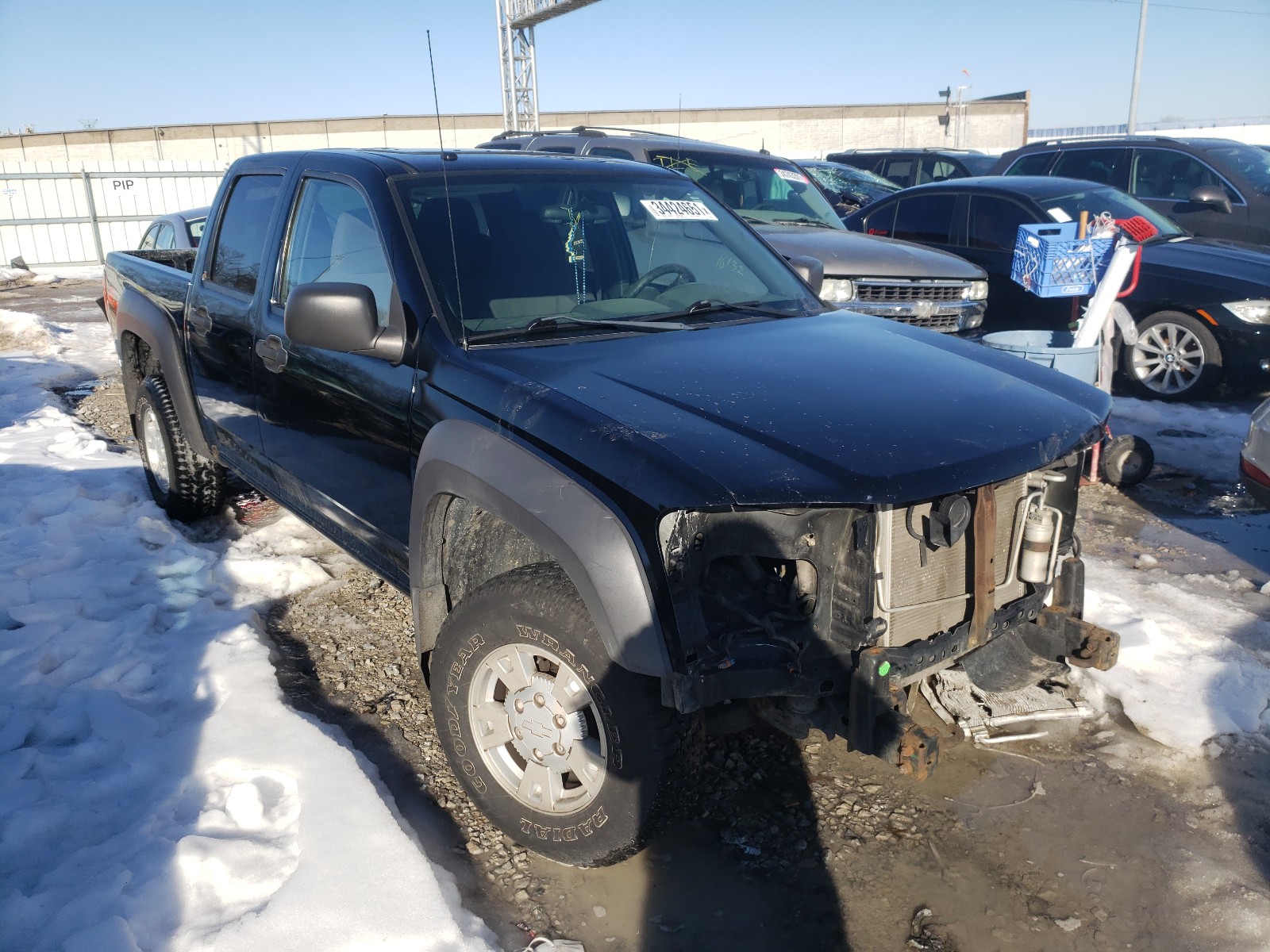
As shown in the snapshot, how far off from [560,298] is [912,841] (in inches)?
79.8

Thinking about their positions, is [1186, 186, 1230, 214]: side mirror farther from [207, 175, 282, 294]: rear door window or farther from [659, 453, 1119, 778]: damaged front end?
[207, 175, 282, 294]: rear door window

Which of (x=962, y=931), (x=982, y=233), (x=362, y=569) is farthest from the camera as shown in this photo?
(x=982, y=233)

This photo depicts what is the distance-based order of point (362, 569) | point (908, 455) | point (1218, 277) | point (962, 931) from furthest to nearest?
1. point (1218, 277)
2. point (362, 569)
3. point (962, 931)
4. point (908, 455)

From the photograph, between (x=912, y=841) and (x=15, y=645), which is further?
(x=15, y=645)

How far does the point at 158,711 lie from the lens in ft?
10.9

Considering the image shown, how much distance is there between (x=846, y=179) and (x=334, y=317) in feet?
39.2

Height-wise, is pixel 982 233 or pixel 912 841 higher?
pixel 982 233

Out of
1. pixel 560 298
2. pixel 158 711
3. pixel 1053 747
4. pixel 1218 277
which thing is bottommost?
pixel 1053 747

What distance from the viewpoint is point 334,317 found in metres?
2.84

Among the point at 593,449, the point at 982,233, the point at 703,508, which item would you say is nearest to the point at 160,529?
the point at 593,449

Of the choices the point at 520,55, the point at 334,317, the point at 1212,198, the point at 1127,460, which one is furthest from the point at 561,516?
the point at 520,55

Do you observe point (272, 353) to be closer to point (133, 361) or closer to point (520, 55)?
point (133, 361)

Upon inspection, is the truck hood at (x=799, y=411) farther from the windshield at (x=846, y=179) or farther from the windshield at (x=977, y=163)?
the windshield at (x=977, y=163)

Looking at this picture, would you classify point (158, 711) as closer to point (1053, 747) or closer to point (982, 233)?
point (1053, 747)
